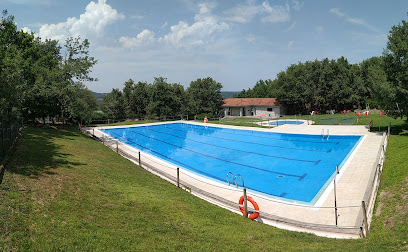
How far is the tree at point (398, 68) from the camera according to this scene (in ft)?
59.8

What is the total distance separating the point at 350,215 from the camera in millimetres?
8633

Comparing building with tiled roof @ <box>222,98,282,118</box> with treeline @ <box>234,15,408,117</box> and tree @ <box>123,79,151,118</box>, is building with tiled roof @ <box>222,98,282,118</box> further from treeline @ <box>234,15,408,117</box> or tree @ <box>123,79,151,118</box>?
tree @ <box>123,79,151,118</box>

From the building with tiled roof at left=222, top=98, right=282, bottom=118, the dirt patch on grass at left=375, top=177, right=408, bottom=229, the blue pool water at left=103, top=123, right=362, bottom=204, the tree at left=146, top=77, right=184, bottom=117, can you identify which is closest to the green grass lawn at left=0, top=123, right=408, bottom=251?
the dirt patch on grass at left=375, top=177, right=408, bottom=229

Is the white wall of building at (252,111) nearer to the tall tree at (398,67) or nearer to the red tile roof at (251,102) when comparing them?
the red tile roof at (251,102)

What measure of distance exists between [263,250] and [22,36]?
92.1 feet

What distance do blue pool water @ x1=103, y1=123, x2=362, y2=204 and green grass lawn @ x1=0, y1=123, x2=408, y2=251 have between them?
461cm

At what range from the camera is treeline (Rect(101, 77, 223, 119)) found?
42.7m

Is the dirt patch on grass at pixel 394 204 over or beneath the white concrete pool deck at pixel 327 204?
over

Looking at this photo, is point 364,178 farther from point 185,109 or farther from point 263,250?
point 185,109

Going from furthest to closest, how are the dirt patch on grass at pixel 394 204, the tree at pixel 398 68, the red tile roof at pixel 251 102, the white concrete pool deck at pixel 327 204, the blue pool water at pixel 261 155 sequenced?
the red tile roof at pixel 251 102 → the tree at pixel 398 68 → the blue pool water at pixel 261 155 → the white concrete pool deck at pixel 327 204 → the dirt patch on grass at pixel 394 204

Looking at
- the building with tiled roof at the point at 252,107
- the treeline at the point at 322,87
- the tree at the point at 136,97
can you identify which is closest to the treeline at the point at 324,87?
the treeline at the point at 322,87

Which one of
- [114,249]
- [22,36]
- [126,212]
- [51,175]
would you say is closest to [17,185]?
[51,175]

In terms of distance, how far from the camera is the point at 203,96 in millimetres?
45906

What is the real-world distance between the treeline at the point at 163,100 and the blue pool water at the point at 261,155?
39.1ft
